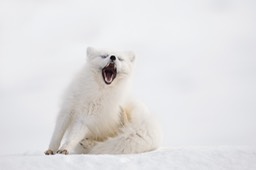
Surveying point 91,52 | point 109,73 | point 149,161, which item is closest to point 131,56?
point 109,73

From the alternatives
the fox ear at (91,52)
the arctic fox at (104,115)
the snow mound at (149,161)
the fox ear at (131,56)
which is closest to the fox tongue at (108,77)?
the arctic fox at (104,115)

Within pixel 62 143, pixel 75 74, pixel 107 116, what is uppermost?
pixel 75 74

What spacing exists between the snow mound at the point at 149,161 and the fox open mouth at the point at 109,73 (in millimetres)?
1652

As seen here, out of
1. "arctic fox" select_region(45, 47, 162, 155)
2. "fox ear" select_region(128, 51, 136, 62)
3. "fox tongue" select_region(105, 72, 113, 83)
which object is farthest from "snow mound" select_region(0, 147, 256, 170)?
"fox ear" select_region(128, 51, 136, 62)

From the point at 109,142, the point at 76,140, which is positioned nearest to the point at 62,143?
the point at 76,140

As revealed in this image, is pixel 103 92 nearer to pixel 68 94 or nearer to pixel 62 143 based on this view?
pixel 68 94

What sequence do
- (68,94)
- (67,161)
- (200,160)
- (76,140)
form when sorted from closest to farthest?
1. (67,161)
2. (200,160)
3. (76,140)
4. (68,94)

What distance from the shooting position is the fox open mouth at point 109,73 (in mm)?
6591

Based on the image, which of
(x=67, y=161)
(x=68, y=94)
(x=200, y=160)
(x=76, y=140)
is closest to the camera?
(x=67, y=161)

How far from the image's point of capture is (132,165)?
15.3 feet

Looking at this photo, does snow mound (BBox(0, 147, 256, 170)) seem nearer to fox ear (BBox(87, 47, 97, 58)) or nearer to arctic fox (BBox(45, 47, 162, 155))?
arctic fox (BBox(45, 47, 162, 155))

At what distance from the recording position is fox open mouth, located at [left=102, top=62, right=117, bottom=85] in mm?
6591

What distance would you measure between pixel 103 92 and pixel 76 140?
0.90 metres

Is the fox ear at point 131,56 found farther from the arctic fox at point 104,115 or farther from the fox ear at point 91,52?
the fox ear at point 91,52
